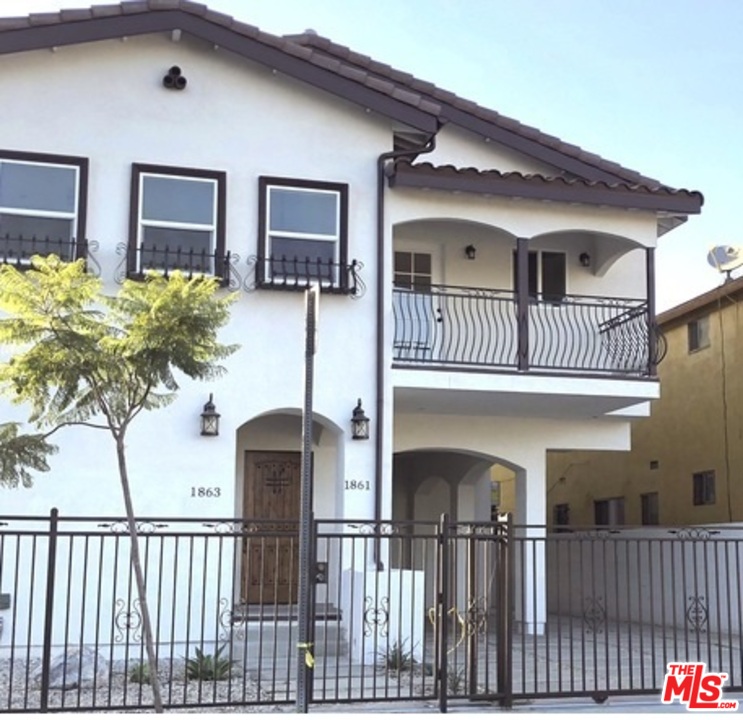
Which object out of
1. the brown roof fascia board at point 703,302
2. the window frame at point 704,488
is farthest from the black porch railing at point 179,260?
the window frame at point 704,488

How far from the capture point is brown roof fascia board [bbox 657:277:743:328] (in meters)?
19.0

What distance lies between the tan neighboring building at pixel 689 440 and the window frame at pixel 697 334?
0.02 metres

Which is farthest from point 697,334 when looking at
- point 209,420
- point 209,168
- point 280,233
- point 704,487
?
point 209,420

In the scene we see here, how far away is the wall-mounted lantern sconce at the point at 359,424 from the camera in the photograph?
551 inches

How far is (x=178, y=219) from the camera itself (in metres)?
13.8

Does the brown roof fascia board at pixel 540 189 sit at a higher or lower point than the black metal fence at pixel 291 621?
higher

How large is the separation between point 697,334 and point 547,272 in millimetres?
4978

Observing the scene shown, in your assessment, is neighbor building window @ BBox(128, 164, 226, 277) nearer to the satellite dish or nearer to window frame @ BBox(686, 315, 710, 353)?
the satellite dish

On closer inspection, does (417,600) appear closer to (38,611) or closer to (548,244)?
(38,611)

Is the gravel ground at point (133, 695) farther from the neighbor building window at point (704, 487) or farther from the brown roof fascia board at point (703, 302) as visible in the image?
the brown roof fascia board at point (703, 302)

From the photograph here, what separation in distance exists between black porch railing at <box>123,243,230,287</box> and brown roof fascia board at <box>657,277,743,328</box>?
31.7ft

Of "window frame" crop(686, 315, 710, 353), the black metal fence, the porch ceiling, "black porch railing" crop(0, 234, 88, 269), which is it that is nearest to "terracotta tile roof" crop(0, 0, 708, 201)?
"black porch railing" crop(0, 234, 88, 269)

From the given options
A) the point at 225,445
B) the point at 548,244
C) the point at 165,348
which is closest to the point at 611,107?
the point at 548,244

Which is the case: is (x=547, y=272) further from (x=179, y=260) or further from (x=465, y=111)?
(x=179, y=260)
